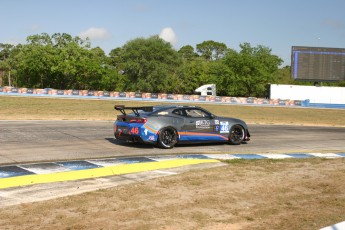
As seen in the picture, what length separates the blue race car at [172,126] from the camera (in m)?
11.8

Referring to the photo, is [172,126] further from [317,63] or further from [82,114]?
[317,63]

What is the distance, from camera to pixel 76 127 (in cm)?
1667

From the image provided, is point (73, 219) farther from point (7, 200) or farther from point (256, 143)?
point (256, 143)

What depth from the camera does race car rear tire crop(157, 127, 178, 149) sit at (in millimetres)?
12039

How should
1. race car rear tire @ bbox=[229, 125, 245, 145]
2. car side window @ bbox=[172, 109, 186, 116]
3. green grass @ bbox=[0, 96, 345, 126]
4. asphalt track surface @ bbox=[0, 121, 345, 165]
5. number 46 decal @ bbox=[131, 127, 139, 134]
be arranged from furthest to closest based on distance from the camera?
green grass @ bbox=[0, 96, 345, 126] < race car rear tire @ bbox=[229, 125, 245, 145] < car side window @ bbox=[172, 109, 186, 116] < number 46 decal @ bbox=[131, 127, 139, 134] < asphalt track surface @ bbox=[0, 121, 345, 165]

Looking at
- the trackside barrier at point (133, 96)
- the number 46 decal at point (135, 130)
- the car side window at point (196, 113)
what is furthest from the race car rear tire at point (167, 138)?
the trackside barrier at point (133, 96)

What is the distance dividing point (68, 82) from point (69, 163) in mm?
64438

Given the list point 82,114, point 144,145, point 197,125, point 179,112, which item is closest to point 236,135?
point 197,125

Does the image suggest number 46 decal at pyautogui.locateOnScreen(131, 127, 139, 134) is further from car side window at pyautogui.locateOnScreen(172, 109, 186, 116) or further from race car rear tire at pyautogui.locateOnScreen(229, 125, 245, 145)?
race car rear tire at pyautogui.locateOnScreen(229, 125, 245, 145)

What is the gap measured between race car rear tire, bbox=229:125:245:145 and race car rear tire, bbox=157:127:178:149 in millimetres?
2180

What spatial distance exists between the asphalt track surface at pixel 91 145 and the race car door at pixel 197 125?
0.33 m

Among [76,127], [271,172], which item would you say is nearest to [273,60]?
[76,127]

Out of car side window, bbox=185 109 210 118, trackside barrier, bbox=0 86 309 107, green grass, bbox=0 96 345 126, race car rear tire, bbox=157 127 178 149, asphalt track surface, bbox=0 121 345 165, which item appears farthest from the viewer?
trackside barrier, bbox=0 86 309 107

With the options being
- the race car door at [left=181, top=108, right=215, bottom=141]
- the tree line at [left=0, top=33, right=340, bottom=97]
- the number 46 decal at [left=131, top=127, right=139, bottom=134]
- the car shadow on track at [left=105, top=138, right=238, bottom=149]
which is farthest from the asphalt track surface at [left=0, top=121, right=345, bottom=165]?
the tree line at [left=0, top=33, right=340, bottom=97]
